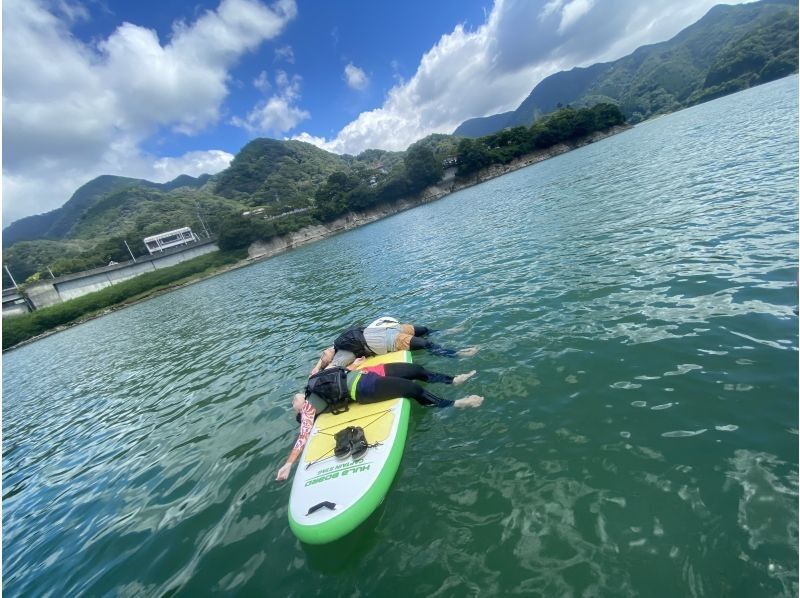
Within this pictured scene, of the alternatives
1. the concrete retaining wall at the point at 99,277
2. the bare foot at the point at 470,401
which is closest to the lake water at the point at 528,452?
the bare foot at the point at 470,401

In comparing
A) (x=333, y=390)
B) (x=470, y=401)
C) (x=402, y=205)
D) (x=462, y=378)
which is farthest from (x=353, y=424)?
(x=402, y=205)

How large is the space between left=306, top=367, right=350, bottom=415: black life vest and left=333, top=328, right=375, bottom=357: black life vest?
7.44ft

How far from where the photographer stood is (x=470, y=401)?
742 cm

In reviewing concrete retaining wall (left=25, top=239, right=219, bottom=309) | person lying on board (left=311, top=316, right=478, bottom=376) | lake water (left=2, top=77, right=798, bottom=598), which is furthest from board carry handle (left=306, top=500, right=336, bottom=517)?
concrete retaining wall (left=25, top=239, right=219, bottom=309)

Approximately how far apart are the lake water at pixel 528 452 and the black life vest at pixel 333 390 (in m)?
1.56

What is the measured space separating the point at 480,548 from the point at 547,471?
153 centimetres

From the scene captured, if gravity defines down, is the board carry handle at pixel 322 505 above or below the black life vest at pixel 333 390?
below

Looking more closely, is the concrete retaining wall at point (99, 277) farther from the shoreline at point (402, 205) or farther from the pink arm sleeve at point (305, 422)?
the pink arm sleeve at point (305, 422)

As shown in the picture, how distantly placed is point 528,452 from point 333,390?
13.6 feet

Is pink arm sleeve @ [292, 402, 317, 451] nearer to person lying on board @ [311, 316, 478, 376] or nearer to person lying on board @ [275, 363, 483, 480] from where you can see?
person lying on board @ [275, 363, 483, 480]

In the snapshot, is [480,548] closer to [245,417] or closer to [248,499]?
[248,499]

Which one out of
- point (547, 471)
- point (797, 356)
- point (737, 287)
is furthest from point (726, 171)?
→ point (547, 471)

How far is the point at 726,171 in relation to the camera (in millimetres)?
18625

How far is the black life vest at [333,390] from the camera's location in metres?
7.79
